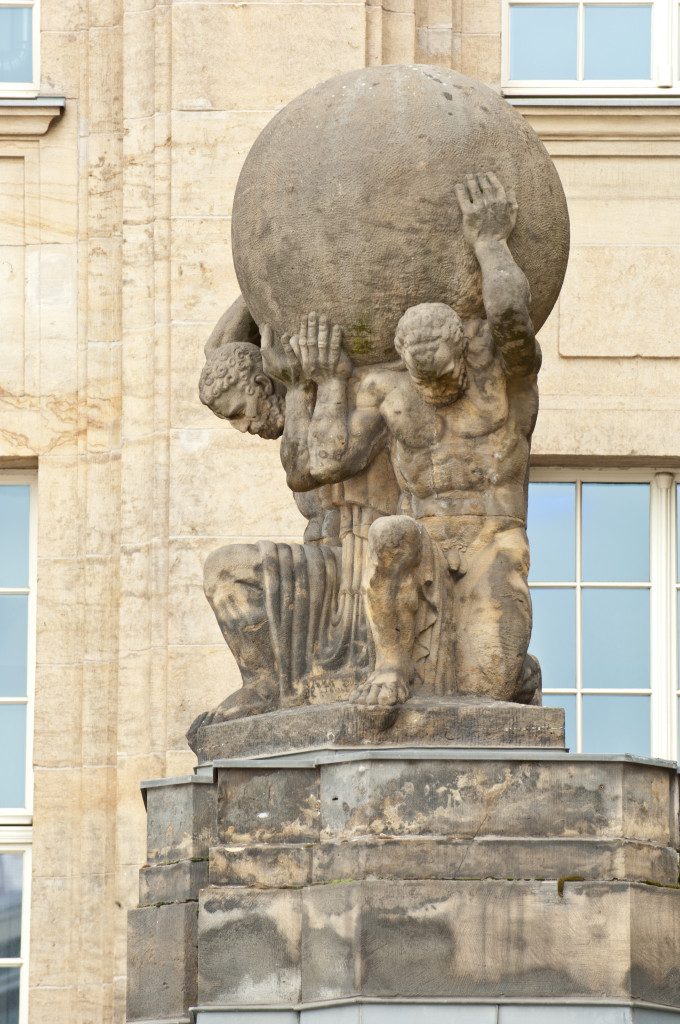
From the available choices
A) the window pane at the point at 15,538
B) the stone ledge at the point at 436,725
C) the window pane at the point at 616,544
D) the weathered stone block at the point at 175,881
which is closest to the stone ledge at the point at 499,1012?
the stone ledge at the point at 436,725

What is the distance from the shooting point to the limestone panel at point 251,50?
37.8 feet

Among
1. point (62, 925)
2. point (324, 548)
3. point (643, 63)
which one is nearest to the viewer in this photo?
point (324, 548)

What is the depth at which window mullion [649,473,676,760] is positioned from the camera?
11477 mm

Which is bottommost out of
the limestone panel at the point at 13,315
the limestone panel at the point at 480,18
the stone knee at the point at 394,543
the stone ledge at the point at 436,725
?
the stone ledge at the point at 436,725

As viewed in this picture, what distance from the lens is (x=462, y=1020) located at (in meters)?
6.43

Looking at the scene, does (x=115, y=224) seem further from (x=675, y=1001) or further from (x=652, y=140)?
(x=675, y=1001)

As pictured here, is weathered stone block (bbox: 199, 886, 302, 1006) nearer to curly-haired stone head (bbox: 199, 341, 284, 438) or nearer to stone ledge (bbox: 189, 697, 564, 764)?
stone ledge (bbox: 189, 697, 564, 764)

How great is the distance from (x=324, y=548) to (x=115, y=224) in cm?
448

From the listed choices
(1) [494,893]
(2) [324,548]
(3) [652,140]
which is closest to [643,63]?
(3) [652,140]

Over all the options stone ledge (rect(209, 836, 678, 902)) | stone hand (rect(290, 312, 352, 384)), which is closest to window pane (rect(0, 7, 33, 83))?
stone hand (rect(290, 312, 352, 384))

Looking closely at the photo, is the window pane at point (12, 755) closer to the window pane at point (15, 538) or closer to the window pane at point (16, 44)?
the window pane at point (15, 538)

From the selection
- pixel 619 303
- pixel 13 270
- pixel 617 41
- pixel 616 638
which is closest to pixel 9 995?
pixel 616 638

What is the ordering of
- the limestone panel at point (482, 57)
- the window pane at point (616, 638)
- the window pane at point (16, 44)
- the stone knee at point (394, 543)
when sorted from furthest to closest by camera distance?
the window pane at point (16, 44) → the limestone panel at point (482, 57) → the window pane at point (616, 638) → the stone knee at point (394, 543)

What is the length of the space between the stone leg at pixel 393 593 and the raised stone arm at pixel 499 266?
0.67 meters
